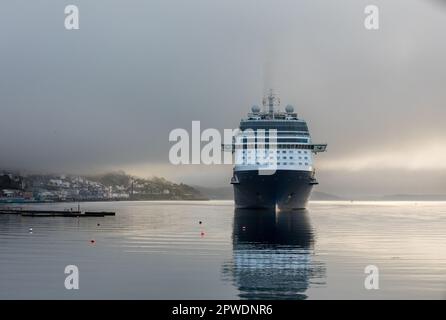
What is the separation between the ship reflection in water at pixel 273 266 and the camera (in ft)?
80.2

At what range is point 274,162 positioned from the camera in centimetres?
9112

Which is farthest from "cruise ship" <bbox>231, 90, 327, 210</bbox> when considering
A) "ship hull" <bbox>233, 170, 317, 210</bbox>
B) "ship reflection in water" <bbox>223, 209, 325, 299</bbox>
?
"ship reflection in water" <bbox>223, 209, 325, 299</bbox>

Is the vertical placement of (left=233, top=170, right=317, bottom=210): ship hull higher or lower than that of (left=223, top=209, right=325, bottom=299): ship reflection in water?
higher

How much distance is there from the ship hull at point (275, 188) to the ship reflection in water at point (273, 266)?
3614 centimetres

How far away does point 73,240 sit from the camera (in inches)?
1901

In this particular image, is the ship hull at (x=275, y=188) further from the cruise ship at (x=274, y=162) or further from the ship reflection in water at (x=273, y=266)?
the ship reflection in water at (x=273, y=266)

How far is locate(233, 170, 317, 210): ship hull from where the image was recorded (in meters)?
88.5

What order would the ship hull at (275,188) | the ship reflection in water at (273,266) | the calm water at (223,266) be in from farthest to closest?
the ship hull at (275,188) < the ship reflection in water at (273,266) < the calm water at (223,266)

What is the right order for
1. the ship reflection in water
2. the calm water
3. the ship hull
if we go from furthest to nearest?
the ship hull → the ship reflection in water → the calm water

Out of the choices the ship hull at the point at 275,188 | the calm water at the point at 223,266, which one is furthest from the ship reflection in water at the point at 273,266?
the ship hull at the point at 275,188

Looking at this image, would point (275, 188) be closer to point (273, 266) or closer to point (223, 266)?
point (273, 266)

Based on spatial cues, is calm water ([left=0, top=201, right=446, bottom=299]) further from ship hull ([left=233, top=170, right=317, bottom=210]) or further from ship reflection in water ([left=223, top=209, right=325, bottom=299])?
ship hull ([left=233, top=170, right=317, bottom=210])
